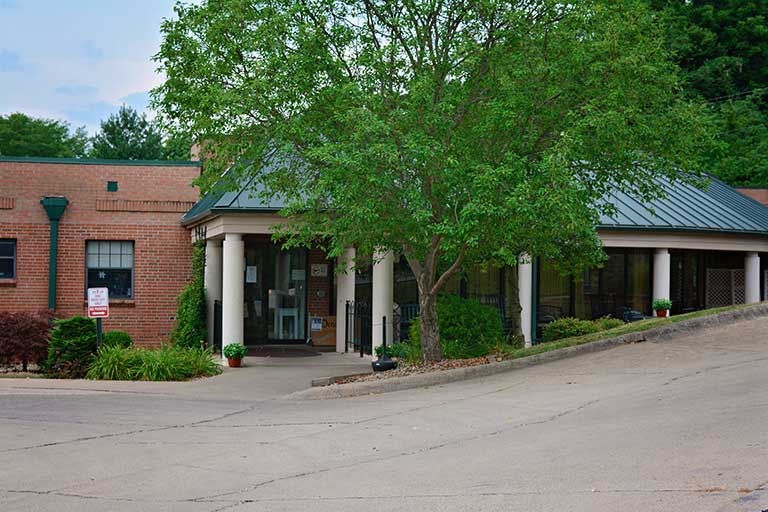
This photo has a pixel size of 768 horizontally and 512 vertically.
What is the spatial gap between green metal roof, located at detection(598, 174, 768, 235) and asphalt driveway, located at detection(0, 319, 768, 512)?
8.65m

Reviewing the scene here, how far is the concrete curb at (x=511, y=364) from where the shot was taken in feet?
46.8

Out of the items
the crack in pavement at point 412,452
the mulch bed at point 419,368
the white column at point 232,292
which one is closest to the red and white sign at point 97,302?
the white column at point 232,292

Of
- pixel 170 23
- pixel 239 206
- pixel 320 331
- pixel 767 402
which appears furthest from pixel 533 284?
pixel 767 402

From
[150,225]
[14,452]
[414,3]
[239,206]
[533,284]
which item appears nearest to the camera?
[14,452]

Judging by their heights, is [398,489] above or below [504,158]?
below

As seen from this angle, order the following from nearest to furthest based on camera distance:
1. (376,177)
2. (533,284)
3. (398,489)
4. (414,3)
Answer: (398,489)
(376,177)
(414,3)
(533,284)

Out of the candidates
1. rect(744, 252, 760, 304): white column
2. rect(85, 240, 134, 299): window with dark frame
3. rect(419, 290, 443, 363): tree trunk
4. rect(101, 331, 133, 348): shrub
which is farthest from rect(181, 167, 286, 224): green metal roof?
rect(744, 252, 760, 304): white column

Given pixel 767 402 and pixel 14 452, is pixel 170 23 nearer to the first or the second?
pixel 14 452

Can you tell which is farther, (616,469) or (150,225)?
(150,225)

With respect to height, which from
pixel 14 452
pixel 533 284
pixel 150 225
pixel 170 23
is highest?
pixel 170 23

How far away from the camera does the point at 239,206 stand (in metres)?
19.8

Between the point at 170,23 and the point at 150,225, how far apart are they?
32.6 ft

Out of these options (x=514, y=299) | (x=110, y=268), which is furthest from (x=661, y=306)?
(x=110, y=268)

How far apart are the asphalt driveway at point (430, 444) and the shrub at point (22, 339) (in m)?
3.35
